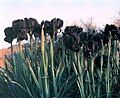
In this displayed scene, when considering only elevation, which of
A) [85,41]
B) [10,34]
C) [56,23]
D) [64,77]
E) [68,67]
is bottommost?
[64,77]

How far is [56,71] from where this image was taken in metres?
4.10

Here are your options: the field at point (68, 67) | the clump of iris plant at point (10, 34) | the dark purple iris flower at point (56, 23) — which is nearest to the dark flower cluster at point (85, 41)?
the field at point (68, 67)

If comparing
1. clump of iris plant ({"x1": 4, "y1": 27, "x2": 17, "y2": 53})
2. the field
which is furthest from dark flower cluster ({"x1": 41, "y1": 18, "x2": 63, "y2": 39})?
clump of iris plant ({"x1": 4, "y1": 27, "x2": 17, "y2": 53})

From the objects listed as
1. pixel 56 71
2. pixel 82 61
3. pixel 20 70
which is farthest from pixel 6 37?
pixel 82 61

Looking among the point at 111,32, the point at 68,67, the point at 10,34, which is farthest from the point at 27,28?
the point at 111,32

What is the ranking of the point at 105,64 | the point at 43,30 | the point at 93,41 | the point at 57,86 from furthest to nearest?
the point at 43,30
the point at 57,86
the point at 105,64
the point at 93,41

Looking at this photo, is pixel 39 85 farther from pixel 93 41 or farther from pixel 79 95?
pixel 93 41

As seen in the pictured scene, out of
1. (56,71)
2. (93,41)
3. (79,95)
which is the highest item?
(93,41)

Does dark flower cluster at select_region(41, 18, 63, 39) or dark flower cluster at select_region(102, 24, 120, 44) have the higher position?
dark flower cluster at select_region(41, 18, 63, 39)

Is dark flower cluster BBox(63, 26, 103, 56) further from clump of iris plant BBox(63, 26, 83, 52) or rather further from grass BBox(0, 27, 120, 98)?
grass BBox(0, 27, 120, 98)

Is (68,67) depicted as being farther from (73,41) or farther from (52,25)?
(73,41)

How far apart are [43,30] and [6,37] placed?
510 millimetres

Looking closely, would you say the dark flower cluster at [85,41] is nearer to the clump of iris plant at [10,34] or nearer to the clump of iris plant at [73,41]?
the clump of iris plant at [73,41]

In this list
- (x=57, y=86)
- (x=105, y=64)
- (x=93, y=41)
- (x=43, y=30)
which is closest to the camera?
(x=93, y=41)
